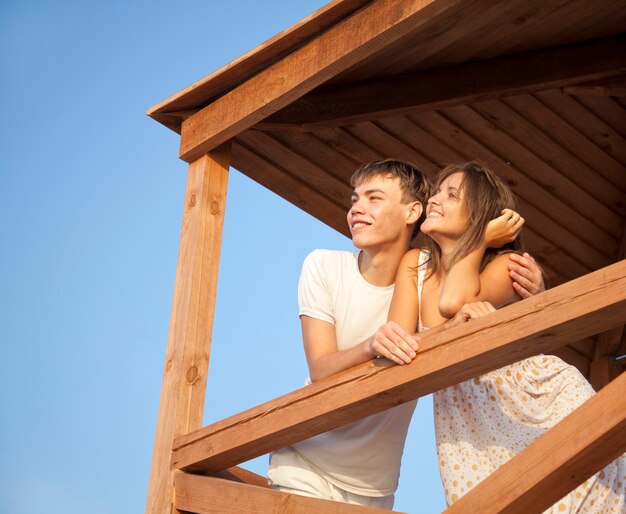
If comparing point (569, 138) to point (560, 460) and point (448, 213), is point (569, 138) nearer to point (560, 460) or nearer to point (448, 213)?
point (448, 213)

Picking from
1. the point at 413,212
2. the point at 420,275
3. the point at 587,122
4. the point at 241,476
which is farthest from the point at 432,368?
the point at 587,122

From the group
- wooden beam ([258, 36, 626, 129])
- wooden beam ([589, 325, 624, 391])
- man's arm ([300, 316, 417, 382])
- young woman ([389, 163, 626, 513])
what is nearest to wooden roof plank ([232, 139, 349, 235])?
wooden beam ([258, 36, 626, 129])

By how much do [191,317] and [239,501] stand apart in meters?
0.98

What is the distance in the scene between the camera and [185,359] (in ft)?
16.0

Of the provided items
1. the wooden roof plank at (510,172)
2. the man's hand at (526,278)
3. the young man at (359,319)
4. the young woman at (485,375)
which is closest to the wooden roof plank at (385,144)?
the wooden roof plank at (510,172)

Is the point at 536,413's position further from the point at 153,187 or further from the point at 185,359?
the point at 153,187

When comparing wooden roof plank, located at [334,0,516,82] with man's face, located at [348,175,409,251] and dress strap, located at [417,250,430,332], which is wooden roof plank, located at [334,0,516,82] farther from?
dress strap, located at [417,250,430,332]

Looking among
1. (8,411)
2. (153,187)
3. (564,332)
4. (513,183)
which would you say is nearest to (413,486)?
(153,187)

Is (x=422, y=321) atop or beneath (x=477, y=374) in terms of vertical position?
atop

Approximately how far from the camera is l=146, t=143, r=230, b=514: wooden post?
4.75 m

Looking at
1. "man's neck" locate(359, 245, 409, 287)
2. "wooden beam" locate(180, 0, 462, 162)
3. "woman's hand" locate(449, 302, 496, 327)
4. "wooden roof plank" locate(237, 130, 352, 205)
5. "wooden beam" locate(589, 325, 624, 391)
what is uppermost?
"wooden beam" locate(589, 325, 624, 391)

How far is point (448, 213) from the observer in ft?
14.5

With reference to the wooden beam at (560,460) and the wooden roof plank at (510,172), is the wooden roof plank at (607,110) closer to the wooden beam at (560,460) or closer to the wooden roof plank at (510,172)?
the wooden roof plank at (510,172)

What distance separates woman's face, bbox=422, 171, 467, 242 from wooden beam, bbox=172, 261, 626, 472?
0.76 meters
